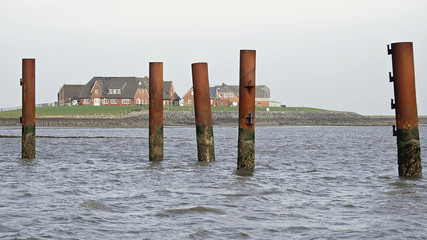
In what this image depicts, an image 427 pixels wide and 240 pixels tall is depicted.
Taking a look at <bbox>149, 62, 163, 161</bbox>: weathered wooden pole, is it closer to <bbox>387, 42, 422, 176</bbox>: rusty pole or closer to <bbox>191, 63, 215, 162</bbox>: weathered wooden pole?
<bbox>191, 63, 215, 162</bbox>: weathered wooden pole

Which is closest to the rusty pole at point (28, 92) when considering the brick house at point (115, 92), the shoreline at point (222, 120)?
the shoreline at point (222, 120)

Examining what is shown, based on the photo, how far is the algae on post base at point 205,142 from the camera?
17.0 metres

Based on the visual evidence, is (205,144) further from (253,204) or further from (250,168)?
(253,204)

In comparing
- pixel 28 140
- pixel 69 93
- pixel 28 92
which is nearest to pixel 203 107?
pixel 28 92

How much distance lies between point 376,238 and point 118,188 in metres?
6.54

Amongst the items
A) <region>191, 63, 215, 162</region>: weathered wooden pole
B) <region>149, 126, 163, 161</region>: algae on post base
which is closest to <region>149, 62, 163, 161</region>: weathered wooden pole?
<region>149, 126, 163, 161</region>: algae on post base

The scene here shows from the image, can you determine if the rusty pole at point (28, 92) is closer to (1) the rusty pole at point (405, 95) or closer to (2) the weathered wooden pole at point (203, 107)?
(2) the weathered wooden pole at point (203, 107)

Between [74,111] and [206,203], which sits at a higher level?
[74,111]

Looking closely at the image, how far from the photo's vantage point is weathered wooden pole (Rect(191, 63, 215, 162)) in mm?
16688

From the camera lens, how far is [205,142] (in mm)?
17281

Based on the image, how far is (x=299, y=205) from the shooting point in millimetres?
10758

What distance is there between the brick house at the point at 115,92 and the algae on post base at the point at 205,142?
89.5 m

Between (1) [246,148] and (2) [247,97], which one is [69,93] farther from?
(2) [247,97]

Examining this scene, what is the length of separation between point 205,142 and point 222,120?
7011 centimetres
